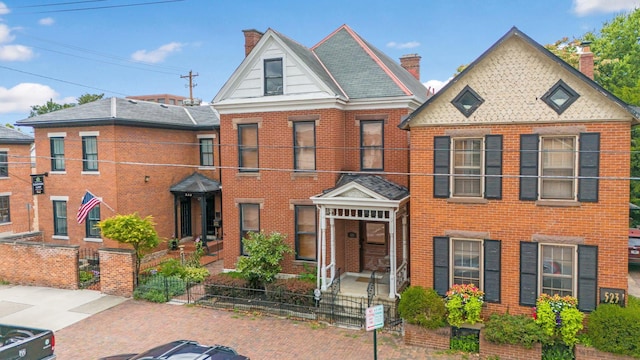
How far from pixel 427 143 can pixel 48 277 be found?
1629cm

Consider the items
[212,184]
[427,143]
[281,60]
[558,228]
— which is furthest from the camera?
[212,184]

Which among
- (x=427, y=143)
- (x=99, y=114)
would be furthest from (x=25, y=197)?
(x=427, y=143)

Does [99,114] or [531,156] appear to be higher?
[99,114]

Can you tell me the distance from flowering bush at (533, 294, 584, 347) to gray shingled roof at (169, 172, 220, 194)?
57.0 ft

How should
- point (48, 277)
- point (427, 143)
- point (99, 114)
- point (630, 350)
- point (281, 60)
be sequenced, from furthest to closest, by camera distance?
point (99, 114), point (48, 277), point (281, 60), point (427, 143), point (630, 350)

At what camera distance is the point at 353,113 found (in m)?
18.4

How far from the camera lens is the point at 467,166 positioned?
14172 mm

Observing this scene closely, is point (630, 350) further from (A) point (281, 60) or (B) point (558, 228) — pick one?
(A) point (281, 60)

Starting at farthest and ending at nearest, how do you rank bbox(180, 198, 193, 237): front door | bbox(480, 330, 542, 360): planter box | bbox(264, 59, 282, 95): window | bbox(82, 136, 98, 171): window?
bbox(180, 198, 193, 237): front door → bbox(82, 136, 98, 171): window → bbox(264, 59, 282, 95): window → bbox(480, 330, 542, 360): planter box

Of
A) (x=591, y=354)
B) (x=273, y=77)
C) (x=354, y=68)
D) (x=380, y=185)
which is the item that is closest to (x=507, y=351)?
(x=591, y=354)

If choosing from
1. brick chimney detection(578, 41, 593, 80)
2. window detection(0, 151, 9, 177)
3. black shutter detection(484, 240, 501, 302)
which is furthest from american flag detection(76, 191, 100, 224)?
brick chimney detection(578, 41, 593, 80)

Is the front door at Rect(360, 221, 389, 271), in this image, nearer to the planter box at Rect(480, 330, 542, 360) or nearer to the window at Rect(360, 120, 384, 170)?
the window at Rect(360, 120, 384, 170)

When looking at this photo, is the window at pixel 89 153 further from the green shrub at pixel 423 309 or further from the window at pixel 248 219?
the green shrub at pixel 423 309

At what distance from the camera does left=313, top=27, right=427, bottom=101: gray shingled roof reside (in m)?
18.1
